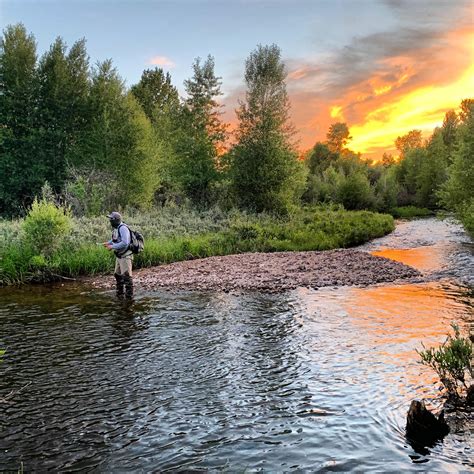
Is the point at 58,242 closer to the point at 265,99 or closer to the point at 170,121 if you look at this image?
the point at 265,99

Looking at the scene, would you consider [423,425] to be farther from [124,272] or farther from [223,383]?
[124,272]

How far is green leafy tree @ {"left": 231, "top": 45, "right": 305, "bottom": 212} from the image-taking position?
40562 mm

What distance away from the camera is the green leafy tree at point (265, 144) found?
4056 cm

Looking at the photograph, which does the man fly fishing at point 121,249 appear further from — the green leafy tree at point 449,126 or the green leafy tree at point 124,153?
the green leafy tree at point 449,126

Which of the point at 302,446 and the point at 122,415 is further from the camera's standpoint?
the point at 122,415

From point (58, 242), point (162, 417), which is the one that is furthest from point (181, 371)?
point (58, 242)

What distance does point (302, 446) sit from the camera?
20.3ft

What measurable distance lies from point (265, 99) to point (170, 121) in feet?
54.9

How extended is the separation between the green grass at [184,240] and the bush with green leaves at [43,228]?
1.33 ft

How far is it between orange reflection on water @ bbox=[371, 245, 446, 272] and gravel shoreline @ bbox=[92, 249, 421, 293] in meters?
1.55

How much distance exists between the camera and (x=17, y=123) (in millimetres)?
46406

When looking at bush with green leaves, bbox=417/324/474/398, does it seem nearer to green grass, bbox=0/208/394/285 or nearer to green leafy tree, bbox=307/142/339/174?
green grass, bbox=0/208/394/285

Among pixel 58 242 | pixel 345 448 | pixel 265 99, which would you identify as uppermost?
pixel 265 99

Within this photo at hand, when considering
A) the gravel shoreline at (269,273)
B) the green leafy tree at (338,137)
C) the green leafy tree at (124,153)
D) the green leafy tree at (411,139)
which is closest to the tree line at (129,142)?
the green leafy tree at (124,153)
